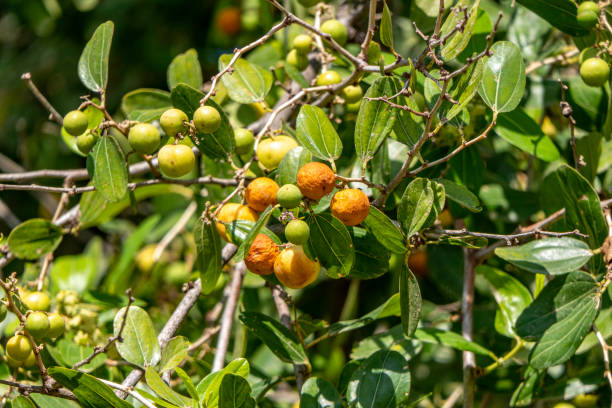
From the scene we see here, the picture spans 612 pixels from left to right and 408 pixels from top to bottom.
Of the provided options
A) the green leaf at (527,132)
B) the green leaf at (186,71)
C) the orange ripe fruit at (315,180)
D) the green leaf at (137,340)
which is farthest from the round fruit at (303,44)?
the green leaf at (137,340)

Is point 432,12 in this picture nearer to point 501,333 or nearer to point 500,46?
point 500,46

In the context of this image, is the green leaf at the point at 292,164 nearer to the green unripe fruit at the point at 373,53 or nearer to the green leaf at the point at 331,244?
the green leaf at the point at 331,244

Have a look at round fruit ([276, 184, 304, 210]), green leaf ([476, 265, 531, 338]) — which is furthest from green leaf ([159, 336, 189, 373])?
green leaf ([476, 265, 531, 338])

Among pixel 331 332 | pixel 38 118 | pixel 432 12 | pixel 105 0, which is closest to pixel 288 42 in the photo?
pixel 432 12

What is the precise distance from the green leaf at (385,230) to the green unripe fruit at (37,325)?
619 millimetres

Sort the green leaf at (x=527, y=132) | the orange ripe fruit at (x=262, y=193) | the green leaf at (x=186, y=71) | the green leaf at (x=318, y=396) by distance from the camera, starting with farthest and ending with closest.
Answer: the green leaf at (x=186, y=71) → the green leaf at (x=527, y=132) → the green leaf at (x=318, y=396) → the orange ripe fruit at (x=262, y=193)

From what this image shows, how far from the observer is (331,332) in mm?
1413

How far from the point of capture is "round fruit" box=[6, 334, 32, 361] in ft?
3.95

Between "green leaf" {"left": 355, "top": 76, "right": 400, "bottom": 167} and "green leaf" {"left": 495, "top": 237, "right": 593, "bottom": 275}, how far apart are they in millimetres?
342

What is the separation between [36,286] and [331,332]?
2.66 feet

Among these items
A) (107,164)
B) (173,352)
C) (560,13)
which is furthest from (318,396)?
(560,13)

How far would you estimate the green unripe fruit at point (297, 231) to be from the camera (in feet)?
3.39

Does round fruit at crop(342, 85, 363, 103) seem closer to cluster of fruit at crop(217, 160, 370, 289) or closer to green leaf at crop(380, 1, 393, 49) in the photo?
green leaf at crop(380, 1, 393, 49)

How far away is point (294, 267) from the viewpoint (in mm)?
1107
